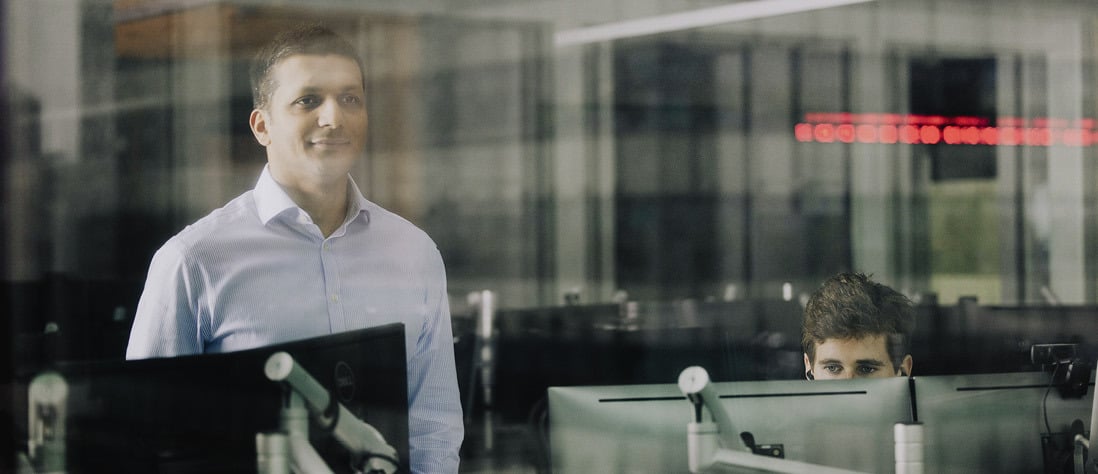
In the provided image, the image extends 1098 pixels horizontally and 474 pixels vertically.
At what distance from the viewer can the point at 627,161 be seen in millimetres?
5926

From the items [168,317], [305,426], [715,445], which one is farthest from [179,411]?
[168,317]

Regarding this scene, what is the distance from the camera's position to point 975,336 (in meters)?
4.91

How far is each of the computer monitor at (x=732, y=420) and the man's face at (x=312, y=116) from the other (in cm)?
64

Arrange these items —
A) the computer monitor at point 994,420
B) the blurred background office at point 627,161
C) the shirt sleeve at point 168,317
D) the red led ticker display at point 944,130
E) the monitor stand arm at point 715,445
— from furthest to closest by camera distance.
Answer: the red led ticker display at point 944,130 → the blurred background office at point 627,161 → the shirt sleeve at point 168,317 → the computer monitor at point 994,420 → the monitor stand arm at point 715,445

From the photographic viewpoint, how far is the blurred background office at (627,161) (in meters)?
3.56

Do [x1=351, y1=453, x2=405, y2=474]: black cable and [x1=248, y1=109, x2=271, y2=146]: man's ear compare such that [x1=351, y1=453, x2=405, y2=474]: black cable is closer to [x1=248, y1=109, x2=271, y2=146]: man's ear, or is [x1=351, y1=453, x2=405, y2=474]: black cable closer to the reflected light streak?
[x1=248, y1=109, x2=271, y2=146]: man's ear

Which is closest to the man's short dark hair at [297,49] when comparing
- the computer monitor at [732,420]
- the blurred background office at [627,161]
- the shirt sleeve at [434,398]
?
the shirt sleeve at [434,398]

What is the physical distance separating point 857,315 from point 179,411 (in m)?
1.25

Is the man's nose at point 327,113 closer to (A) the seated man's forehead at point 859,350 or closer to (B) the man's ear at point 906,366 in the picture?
(A) the seated man's forehead at point 859,350

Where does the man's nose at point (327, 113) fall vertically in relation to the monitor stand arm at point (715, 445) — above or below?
above

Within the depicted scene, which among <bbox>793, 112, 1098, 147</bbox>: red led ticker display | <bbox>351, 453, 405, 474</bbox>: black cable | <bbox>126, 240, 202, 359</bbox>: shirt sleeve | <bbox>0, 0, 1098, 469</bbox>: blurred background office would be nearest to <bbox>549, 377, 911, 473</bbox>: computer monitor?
<bbox>351, 453, 405, 474</bbox>: black cable

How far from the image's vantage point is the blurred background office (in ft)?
11.7

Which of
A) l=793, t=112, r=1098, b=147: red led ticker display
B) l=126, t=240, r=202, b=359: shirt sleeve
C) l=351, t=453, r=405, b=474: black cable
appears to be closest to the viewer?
l=351, t=453, r=405, b=474: black cable

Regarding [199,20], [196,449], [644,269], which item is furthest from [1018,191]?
[196,449]
